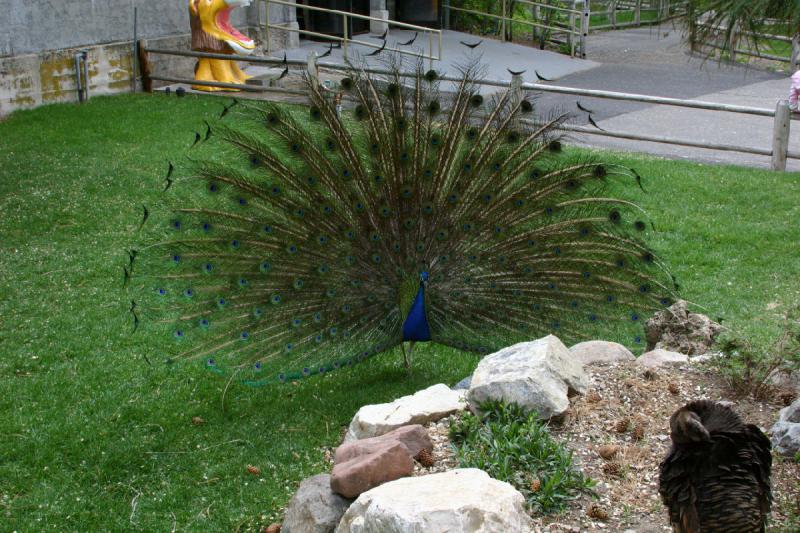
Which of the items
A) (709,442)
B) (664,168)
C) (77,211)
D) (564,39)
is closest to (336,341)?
(709,442)

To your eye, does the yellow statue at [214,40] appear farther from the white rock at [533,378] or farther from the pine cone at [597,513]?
the pine cone at [597,513]

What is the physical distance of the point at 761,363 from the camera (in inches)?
218

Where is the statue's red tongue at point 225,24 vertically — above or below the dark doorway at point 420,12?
above

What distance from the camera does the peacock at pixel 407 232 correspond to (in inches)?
255

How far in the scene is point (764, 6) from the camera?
416 centimetres

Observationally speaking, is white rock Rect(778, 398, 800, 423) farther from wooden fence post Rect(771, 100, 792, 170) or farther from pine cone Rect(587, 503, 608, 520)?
wooden fence post Rect(771, 100, 792, 170)

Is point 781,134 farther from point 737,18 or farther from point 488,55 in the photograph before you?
point 488,55

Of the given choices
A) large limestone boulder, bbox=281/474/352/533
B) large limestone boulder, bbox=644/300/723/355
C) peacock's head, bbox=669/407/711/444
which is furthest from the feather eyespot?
peacock's head, bbox=669/407/711/444

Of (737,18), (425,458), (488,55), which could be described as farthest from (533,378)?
(488,55)

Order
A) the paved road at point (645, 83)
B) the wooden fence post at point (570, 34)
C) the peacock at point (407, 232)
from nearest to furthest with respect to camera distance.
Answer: the peacock at point (407, 232) < the paved road at point (645, 83) < the wooden fence post at point (570, 34)

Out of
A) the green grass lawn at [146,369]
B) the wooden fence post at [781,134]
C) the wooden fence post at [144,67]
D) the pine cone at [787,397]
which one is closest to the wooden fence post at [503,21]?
the wooden fence post at [144,67]

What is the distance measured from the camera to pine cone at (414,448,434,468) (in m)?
5.10

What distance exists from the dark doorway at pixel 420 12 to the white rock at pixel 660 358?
22.0 metres

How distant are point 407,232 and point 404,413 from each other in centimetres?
149
